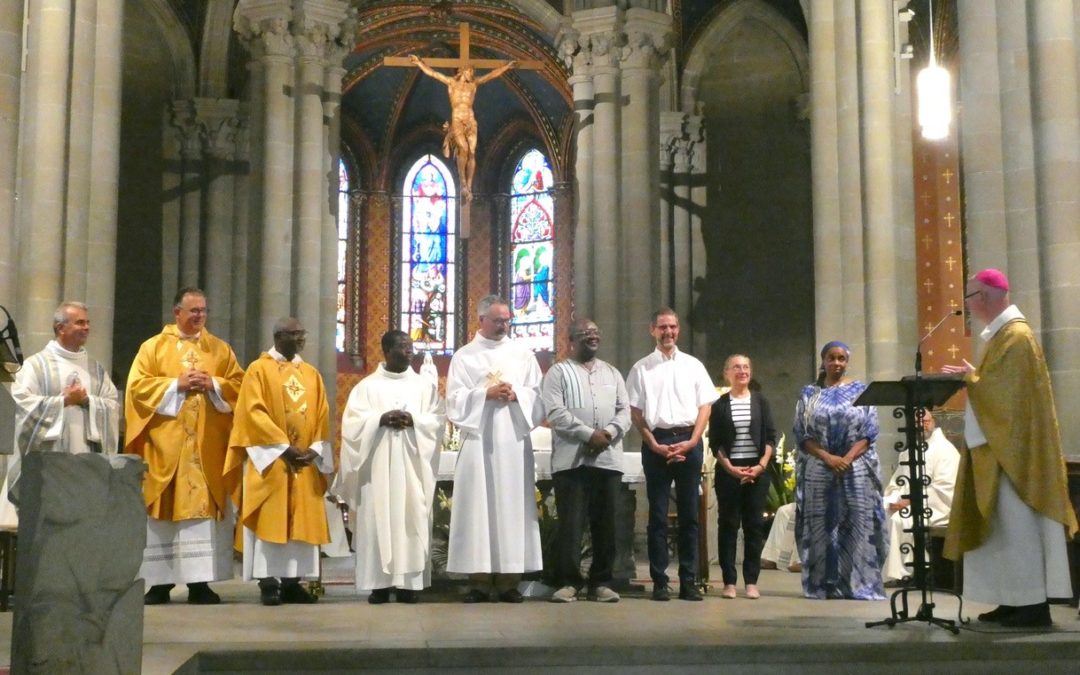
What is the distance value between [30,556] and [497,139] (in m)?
23.1

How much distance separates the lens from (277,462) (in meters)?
7.75

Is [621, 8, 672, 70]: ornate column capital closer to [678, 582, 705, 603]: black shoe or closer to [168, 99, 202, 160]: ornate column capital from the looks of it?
[168, 99, 202, 160]: ornate column capital

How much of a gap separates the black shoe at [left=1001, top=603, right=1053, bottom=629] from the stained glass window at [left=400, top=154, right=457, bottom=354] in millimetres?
20715

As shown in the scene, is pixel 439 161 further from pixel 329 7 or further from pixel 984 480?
pixel 984 480

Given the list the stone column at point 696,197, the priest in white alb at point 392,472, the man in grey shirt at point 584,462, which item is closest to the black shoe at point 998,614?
the man in grey shirt at point 584,462

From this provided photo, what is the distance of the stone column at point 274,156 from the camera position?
15352 mm

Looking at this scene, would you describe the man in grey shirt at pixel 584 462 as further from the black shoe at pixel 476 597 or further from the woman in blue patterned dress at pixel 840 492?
the woman in blue patterned dress at pixel 840 492

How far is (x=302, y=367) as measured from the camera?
805 cm

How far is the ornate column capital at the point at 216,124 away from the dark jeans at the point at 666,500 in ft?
40.0

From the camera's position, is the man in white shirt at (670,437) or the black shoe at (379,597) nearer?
the man in white shirt at (670,437)

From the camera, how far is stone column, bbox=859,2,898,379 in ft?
35.2

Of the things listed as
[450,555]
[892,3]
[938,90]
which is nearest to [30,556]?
[450,555]

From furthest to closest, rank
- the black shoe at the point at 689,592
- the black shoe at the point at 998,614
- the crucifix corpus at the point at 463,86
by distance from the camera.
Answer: the crucifix corpus at the point at 463,86 → the black shoe at the point at 689,592 → the black shoe at the point at 998,614

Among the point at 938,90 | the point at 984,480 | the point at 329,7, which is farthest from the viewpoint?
the point at 329,7
